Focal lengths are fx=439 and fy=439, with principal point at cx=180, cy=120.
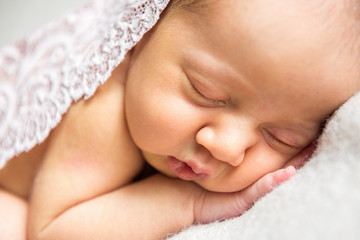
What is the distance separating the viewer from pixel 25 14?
1834 millimetres

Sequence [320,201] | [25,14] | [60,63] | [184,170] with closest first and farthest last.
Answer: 1. [320,201]
2. [184,170]
3. [60,63]
4. [25,14]

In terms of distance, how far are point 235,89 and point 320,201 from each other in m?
0.26

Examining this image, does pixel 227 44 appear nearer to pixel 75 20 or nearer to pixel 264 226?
pixel 264 226

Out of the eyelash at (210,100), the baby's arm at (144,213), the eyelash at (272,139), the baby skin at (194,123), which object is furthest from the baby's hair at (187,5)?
the baby's arm at (144,213)

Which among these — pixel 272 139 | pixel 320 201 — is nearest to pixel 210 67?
pixel 272 139

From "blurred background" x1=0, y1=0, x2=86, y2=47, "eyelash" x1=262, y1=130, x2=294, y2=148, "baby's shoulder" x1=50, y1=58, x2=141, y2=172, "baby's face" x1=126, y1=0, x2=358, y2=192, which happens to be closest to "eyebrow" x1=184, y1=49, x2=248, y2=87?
"baby's face" x1=126, y1=0, x2=358, y2=192

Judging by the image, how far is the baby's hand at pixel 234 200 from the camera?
87 cm

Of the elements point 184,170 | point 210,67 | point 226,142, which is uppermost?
point 210,67

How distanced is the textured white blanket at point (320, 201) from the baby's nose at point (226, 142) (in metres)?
0.10

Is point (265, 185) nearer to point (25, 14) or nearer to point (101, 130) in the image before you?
point (101, 130)

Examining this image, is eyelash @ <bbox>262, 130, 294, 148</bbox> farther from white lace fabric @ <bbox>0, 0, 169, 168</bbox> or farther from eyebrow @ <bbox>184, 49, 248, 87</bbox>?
white lace fabric @ <bbox>0, 0, 169, 168</bbox>

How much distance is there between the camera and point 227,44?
82 cm

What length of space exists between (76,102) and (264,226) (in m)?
0.55

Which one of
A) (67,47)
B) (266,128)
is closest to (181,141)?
(266,128)
